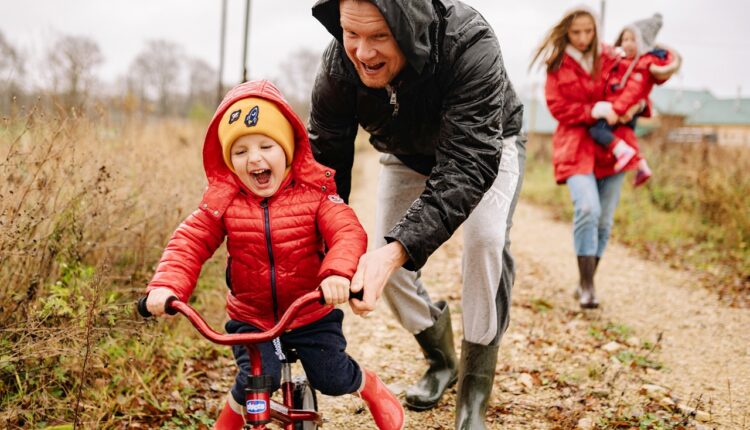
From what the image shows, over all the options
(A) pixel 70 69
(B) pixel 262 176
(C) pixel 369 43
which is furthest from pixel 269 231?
(A) pixel 70 69

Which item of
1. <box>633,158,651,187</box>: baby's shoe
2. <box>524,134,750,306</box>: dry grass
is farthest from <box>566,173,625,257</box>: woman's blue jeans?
<box>524,134,750,306</box>: dry grass

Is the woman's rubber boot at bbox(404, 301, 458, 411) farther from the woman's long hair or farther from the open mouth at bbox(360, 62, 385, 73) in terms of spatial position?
the woman's long hair

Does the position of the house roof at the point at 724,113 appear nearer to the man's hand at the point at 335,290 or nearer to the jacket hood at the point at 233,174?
the jacket hood at the point at 233,174

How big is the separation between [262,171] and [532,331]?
307 cm

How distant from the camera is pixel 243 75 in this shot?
471cm

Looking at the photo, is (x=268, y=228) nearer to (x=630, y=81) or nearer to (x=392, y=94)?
(x=392, y=94)

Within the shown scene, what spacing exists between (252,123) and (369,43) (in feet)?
1.80

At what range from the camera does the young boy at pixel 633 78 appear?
5117 mm

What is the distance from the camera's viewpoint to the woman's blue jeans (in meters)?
5.03

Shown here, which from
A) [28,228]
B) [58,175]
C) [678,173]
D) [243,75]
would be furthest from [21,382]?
[678,173]

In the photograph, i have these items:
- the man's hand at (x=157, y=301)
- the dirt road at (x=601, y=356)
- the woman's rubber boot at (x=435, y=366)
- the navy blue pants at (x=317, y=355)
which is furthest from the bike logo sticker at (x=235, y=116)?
the dirt road at (x=601, y=356)

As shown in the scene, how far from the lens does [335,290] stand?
6.70 ft

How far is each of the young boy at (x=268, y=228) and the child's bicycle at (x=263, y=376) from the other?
110mm

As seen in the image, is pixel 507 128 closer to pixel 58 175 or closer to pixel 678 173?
pixel 58 175
